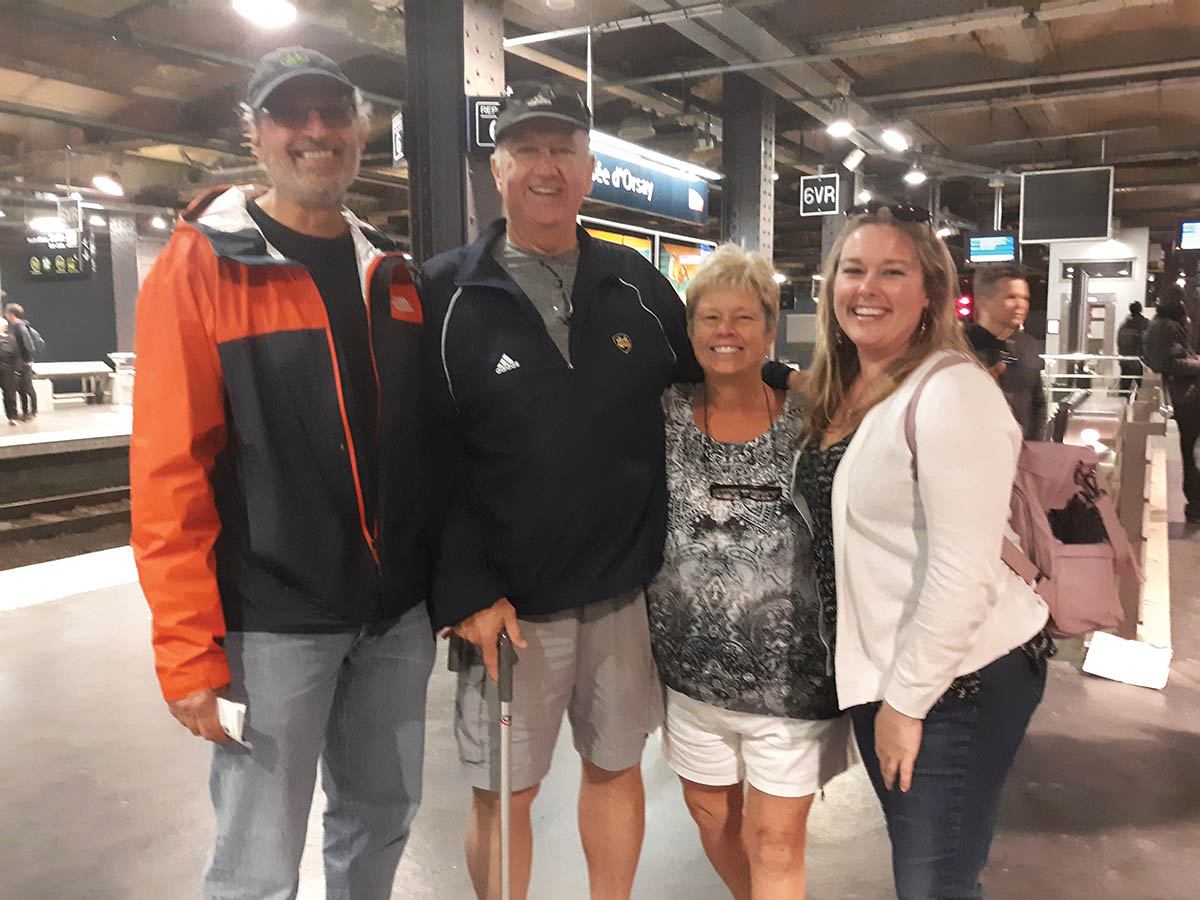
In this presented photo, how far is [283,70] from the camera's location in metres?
1.49

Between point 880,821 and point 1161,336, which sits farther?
point 1161,336

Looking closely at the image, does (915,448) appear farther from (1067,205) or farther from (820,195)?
(1067,205)

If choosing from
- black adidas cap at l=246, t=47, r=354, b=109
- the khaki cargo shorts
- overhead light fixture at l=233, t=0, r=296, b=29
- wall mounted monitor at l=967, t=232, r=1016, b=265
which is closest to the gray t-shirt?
black adidas cap at l=246, t=47, r=354, b=109

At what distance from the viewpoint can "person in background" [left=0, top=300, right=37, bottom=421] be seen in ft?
41.6

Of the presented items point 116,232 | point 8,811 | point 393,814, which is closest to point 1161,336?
point 393,814

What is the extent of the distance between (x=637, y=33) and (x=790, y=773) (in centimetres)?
707

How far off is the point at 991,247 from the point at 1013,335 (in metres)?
10.9

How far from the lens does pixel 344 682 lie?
172 centimetres

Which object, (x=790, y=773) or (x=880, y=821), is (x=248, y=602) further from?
(x=880, y=821)

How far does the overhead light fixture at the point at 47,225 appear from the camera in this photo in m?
16.3

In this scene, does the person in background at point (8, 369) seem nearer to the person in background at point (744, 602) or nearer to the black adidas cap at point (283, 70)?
the black adidas cap at point (283, 70)

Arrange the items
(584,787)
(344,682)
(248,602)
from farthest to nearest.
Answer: (584,787), (344,682), (248,602)

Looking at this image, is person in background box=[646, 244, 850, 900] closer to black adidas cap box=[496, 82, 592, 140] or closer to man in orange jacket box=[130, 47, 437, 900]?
black adidas cap box=[496, 82, 592, 140]

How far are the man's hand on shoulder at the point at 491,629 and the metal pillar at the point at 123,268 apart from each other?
19802 mm
